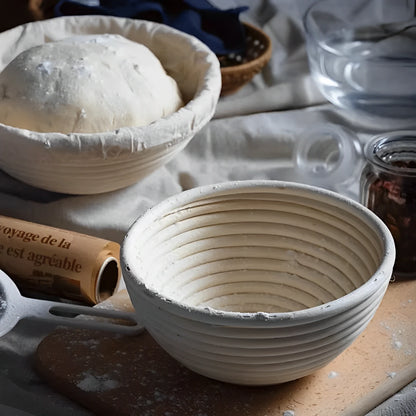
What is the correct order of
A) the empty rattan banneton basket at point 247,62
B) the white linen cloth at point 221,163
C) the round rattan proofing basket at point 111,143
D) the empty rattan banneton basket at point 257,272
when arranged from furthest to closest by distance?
the empty rattan banneton basket at point 247,62 → the round rattan proofing basket at point 111,143 → the white linen cloth at point 221,163 → the empty rattan banneton basket at point 257,272

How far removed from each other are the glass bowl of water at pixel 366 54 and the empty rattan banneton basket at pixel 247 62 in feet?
0.20

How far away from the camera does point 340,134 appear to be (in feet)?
2.94

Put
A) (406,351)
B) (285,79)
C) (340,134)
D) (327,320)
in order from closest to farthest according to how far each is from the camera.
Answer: (327,320) < (406,351) < (340,134) < (285,79)

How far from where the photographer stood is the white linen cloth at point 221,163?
62 cm

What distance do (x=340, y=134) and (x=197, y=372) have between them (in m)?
0.42

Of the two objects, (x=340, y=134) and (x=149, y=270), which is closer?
(x=149, y=270)

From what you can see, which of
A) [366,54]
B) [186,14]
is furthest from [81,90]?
[366,54]

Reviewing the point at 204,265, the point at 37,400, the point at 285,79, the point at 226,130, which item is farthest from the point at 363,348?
the point at 285,79

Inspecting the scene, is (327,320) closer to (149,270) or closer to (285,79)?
(149,270)

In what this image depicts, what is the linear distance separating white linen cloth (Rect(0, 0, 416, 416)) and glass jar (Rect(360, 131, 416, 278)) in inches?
6.0

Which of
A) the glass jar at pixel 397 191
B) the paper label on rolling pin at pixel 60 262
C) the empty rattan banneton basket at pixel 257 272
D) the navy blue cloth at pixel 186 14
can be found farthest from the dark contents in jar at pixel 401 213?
the navy blue cloth at pixel 186 14

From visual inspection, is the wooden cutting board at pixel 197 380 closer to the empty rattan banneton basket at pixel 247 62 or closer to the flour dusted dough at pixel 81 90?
the flour dusted dough at pixel 81 90

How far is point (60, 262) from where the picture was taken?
0.71m

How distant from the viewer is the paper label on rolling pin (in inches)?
27.7
